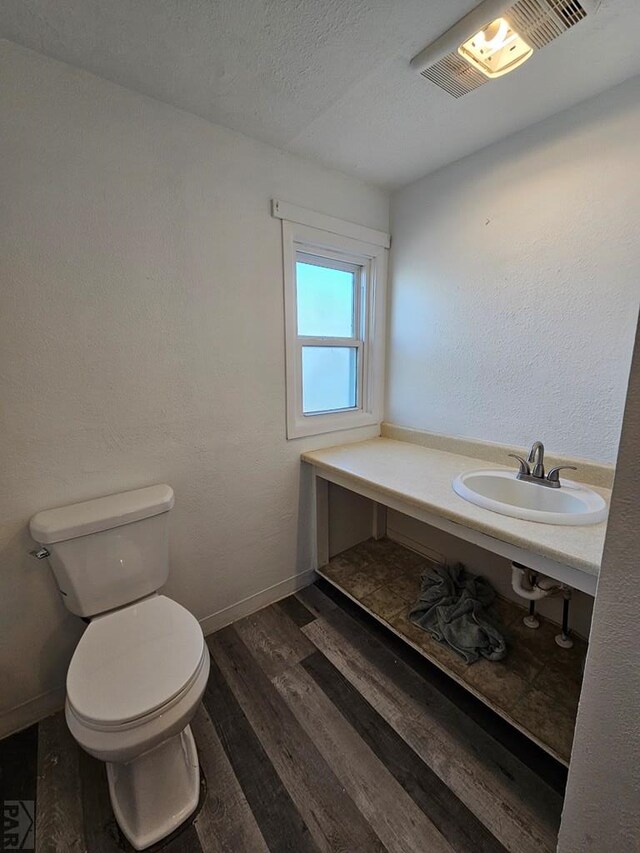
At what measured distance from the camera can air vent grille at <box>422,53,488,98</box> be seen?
44.1 inches

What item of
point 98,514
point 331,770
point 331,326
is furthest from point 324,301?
point 331,770

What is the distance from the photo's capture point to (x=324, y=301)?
1.99 metres

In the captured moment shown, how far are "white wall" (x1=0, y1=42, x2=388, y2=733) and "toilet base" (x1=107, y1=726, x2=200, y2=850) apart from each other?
0.56 metres

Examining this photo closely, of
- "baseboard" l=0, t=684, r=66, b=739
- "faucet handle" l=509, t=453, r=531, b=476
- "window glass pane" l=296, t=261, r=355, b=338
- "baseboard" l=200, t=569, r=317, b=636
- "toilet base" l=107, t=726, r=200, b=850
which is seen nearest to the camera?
"toilet base" l=107, t=726, r=200, b=850

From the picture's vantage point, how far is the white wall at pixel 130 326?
→ 1.13 meters

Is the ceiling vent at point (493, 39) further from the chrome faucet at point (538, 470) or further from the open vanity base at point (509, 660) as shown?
the open vanity base at point (509, 660)

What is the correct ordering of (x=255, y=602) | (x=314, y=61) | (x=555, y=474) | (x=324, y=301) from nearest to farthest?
(x=314, y=61)
(x=555, y=474)
(x=255, y=602)
(x=324, y=301)

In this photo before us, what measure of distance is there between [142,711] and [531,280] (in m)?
2.07

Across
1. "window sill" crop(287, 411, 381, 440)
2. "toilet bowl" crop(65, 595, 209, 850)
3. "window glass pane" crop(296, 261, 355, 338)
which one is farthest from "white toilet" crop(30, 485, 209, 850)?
"window glass pane" crop(296, 261, 355, 338)

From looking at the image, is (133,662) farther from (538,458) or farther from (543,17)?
(543,17)

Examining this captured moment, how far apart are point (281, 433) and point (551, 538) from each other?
1.23 metres

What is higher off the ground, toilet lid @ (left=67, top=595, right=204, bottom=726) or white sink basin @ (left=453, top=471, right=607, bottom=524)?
white sink basin @ (left=453, top=471, right=607, bottom=524)

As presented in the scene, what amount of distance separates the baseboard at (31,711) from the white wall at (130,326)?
0.01 meters

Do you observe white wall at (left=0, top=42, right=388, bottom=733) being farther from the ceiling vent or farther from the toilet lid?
the ceiling vent
